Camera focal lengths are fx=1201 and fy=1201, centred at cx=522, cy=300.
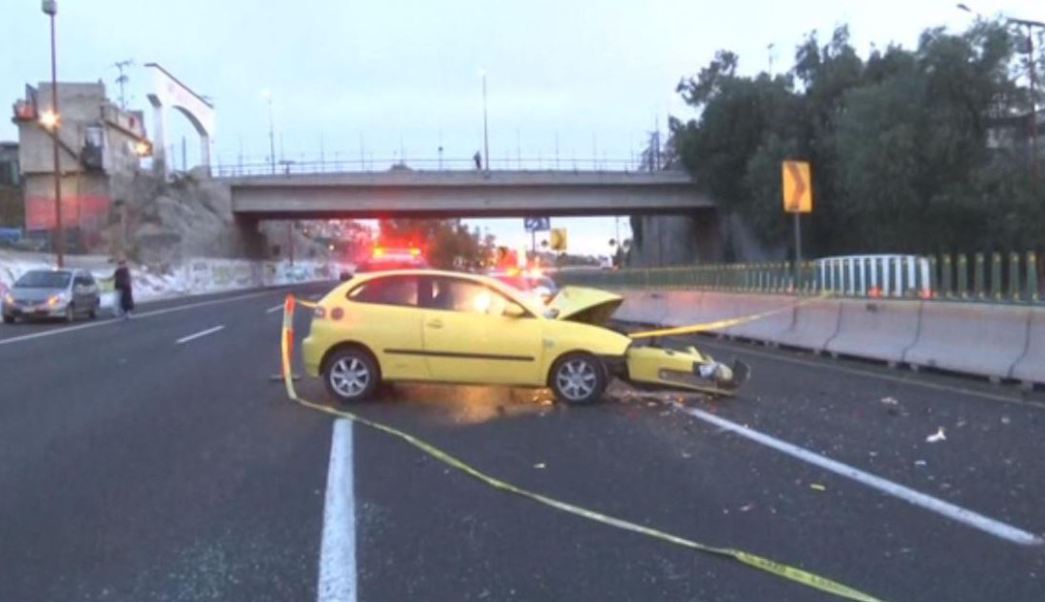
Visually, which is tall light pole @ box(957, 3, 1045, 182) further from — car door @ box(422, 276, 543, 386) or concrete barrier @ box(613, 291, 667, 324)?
car door @ box(422, 276, 543, 386)

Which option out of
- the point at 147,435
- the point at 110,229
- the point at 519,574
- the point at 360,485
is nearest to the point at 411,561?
the point at 519,574

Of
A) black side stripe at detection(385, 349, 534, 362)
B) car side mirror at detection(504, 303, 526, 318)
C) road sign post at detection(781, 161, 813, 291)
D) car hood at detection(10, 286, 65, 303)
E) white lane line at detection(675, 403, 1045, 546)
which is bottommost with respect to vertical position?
white lane line at detection(675, 403, 1045, 546)

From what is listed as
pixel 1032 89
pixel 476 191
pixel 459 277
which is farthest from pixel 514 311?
pixel 476 191

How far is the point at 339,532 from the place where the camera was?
727 cm

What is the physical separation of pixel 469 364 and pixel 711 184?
50528 millimetres

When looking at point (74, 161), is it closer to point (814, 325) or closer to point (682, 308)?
point (682, 308)

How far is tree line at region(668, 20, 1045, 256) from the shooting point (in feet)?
147

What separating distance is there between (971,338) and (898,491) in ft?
23.9

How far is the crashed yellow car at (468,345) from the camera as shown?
505 inches

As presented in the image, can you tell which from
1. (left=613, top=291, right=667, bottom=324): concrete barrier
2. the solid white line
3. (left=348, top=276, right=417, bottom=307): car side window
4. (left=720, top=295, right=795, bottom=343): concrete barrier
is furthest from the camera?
(left=613, top=291, right=667, bottom=324): concrete barrier

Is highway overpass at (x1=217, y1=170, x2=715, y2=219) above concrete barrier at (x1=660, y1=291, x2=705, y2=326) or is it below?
above

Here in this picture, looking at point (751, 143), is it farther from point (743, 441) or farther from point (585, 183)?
point (743, 441)

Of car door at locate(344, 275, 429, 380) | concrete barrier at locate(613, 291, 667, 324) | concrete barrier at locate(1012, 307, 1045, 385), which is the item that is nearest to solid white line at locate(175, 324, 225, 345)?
concrete barrier at locate(613, 291, 667, 324)

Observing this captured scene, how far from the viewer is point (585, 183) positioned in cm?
6134
